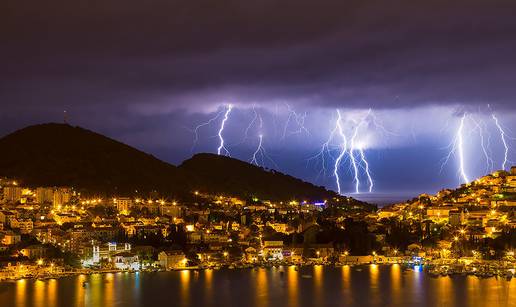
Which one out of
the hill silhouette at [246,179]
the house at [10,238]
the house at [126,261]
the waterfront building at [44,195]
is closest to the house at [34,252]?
the house at [10,238]

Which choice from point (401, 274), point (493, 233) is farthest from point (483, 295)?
point (493, 233)

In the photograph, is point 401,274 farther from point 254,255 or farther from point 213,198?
point 213,198

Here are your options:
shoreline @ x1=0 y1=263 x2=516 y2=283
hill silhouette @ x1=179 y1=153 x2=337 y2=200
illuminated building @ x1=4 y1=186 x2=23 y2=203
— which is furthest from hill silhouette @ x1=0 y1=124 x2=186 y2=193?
shoreline @ x1=0 y1=263 x2=516 y2=283

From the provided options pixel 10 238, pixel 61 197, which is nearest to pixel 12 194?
pixel 61 197

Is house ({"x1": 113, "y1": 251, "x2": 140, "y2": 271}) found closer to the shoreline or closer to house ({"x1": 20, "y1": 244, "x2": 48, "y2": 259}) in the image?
the shoreline

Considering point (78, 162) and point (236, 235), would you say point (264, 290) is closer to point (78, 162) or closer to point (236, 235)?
point (236, 235)

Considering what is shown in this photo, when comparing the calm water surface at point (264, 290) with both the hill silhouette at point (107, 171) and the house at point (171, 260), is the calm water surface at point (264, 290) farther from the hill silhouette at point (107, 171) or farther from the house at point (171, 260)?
the hill silhouette at point (107, 171)
